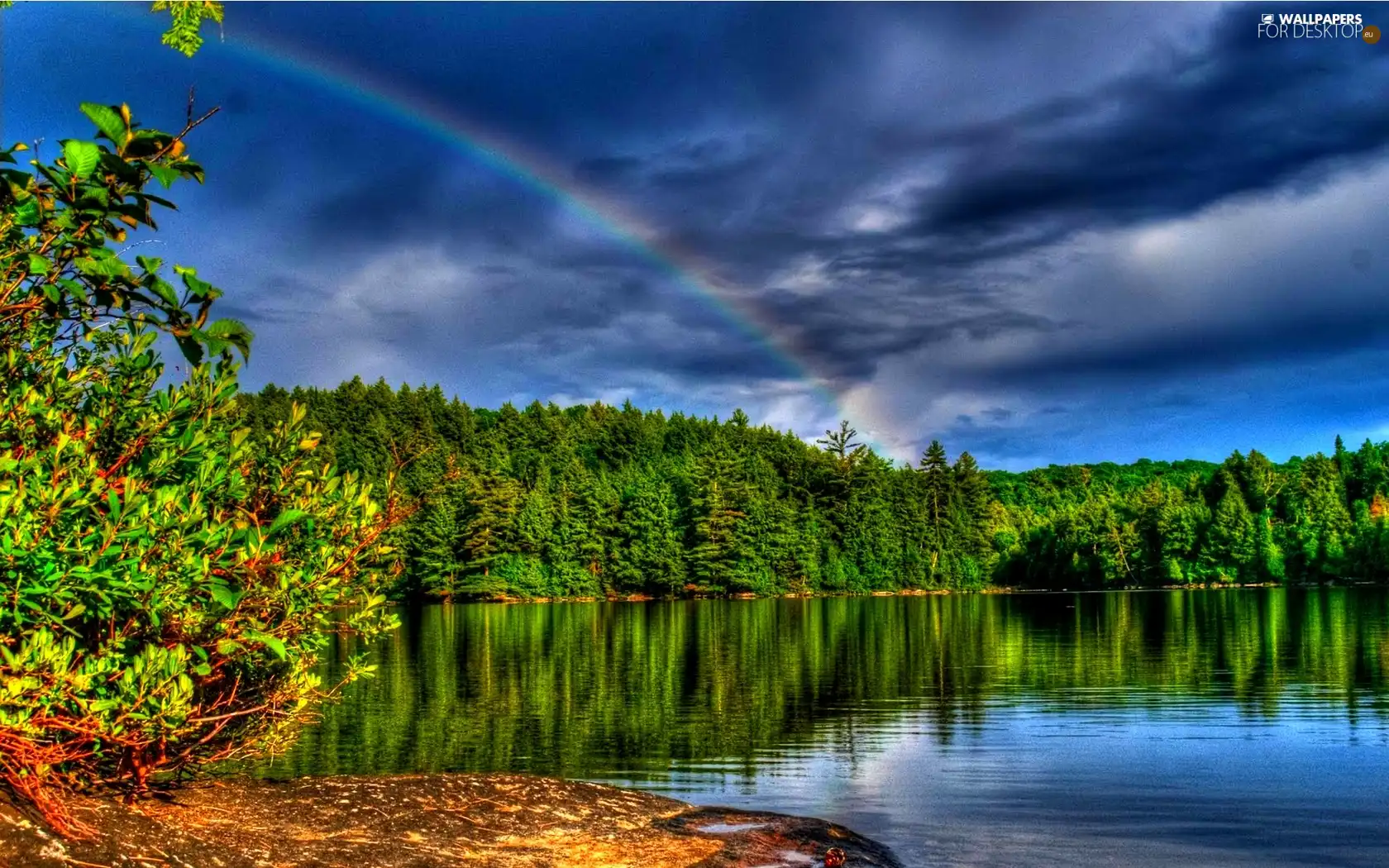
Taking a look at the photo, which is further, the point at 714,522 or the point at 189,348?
the point at 714,522

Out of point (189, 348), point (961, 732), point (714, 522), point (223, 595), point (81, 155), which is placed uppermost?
point (81, 155)

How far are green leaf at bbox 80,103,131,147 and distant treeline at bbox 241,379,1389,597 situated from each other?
129 meters

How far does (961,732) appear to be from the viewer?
32.3m

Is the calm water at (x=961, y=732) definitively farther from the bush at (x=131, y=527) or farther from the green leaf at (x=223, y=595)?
the green leaf at (x=223, y=595)

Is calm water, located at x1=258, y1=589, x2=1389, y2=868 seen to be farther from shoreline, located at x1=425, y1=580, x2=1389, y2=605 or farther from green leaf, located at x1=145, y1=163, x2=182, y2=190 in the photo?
shoreline, located at x1=425, y1=580, x2=1389, y2=605

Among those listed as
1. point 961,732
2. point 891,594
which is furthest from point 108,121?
point 891,594

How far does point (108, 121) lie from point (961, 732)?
2838 cm

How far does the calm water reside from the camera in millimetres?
21188

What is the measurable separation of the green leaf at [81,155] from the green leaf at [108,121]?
0.19 meters

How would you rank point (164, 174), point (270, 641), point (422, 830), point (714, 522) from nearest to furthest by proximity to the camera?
point (164, 174)
point (270, 641)
point (422, 830)
point (714, 522)

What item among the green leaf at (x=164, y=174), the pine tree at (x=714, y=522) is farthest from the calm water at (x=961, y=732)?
the pine tree at (x=714, y=522)

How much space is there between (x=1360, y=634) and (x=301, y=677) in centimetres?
6979

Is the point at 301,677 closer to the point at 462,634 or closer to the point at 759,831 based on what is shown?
the point at 759,831

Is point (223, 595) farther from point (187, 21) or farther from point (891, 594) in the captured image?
point (891, 594)
